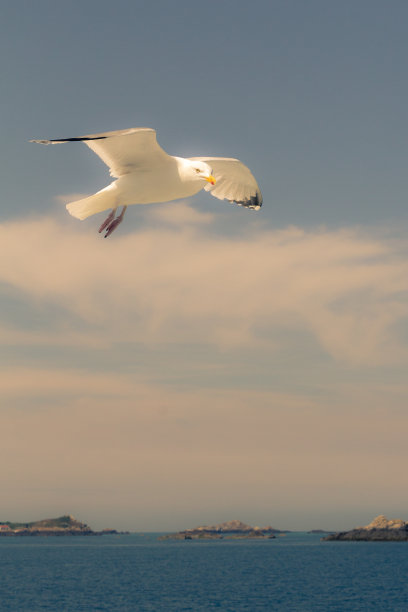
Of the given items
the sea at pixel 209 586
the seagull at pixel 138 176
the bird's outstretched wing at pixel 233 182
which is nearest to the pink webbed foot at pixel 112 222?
the seagull at pixel 138 176

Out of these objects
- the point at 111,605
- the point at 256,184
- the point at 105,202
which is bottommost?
the point at 111,605

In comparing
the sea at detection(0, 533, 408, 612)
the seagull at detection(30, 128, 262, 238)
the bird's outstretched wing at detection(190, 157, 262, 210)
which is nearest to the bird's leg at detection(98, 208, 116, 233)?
the seagull at detection(30, 128, 262, 238)

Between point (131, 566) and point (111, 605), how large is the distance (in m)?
78.8

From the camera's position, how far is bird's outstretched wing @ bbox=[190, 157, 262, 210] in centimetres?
1670

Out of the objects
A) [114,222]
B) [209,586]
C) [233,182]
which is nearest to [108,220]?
[114,222]

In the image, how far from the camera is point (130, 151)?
12977 mm

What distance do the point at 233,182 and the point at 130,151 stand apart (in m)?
4.44

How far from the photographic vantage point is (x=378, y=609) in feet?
310

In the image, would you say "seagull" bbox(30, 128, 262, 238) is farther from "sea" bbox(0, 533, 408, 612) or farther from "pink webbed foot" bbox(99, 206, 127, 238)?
"sea" bbox(0, 533, 408, 612)

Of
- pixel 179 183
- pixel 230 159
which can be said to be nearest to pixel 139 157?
pixel 179 183

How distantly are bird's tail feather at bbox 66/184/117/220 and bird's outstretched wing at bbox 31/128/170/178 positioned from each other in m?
0.51

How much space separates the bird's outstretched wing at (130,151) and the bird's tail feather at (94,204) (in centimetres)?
51

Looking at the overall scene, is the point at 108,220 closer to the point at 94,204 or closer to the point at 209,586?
the point at 94,204

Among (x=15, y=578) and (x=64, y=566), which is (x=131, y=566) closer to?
(x=64, y=566)
